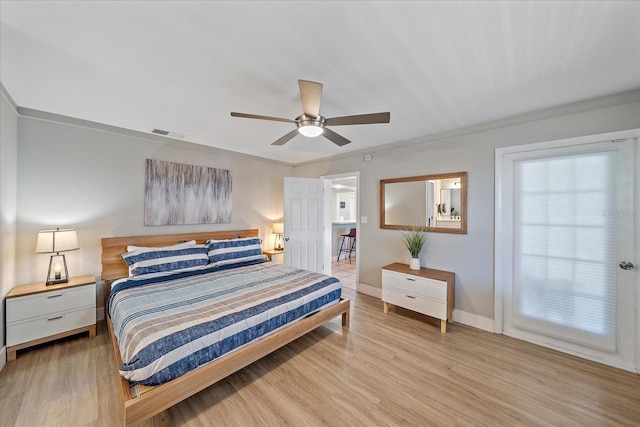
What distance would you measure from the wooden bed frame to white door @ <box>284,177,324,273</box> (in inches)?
63.0

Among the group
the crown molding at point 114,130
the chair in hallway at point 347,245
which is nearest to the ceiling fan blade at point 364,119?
the crown molding at point 114,130

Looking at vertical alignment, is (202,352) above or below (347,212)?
below

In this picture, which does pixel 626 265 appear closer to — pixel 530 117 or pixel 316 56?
pixel 530 117

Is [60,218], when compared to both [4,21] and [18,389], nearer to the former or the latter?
[18,389]

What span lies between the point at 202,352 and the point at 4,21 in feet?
7.71

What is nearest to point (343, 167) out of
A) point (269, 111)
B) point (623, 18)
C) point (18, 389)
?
point (269, 111)

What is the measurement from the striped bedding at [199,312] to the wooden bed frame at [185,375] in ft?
0.19

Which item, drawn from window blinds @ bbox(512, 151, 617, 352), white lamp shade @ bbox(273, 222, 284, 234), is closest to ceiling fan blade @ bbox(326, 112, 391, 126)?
window blinds @ bbox(512, 151, 617, 352)

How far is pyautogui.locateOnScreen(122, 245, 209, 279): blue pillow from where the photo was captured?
110 inches

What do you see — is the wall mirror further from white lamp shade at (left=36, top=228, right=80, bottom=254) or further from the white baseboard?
white lamp shade at (left=36, top=228, right=80, bottom=254)

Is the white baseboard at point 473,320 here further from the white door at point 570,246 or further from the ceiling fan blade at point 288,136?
the ceiling fan blade at point 288,136

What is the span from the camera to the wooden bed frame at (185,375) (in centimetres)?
146

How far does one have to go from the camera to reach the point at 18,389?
1896 millimetres

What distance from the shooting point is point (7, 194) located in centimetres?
231
